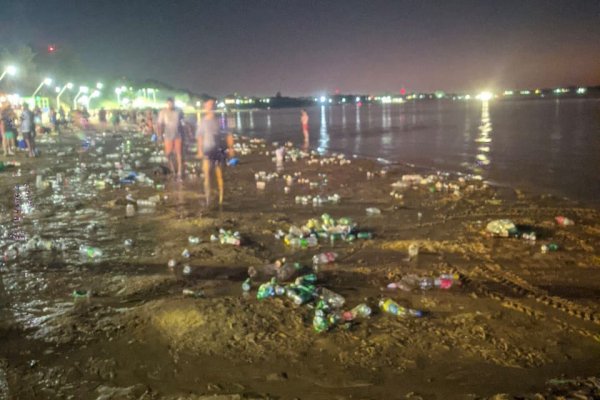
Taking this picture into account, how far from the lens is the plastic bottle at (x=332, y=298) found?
16.6ft

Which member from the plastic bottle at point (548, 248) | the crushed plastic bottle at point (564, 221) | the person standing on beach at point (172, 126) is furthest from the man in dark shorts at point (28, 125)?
the plastic bottle at point (548, 248)

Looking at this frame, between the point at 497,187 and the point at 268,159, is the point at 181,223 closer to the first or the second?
the point at 497,187

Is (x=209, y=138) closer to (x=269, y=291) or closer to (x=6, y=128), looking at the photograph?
(x=269, y=291)

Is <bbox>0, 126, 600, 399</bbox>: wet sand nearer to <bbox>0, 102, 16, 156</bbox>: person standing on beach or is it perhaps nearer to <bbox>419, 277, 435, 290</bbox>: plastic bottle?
<bbox>419, 277, 435, 290</bbox>: plastic bottle

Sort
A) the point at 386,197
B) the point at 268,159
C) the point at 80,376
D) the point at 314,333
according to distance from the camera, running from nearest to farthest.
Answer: the point at 80,376 < the point at 314,333 < the point at 386,197 < the point at 268,159

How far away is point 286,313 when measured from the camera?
16.0 feet

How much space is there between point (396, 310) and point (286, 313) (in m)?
1.12

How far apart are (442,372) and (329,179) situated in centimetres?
1015

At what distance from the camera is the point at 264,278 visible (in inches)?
233

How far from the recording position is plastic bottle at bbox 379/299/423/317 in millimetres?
4832

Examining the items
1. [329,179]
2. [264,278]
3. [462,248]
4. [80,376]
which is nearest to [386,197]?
[329,179]

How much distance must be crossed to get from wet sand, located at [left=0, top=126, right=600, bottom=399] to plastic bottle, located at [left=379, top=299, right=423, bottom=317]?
0.31 ft

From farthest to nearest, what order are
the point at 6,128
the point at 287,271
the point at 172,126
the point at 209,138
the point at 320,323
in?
the point at 6,128 < the point at 172,126 < the point at 209,138 < the point at 287,271 < the point at 320,323


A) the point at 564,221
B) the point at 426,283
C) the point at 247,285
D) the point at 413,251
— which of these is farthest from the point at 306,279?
the point at 564,221
